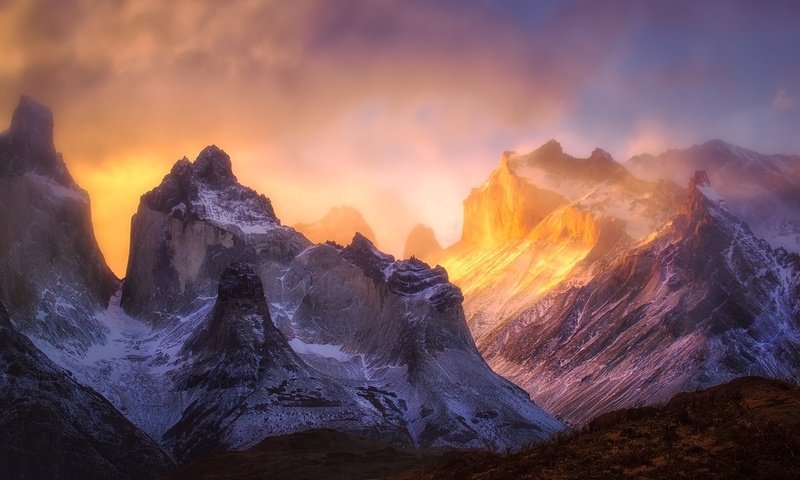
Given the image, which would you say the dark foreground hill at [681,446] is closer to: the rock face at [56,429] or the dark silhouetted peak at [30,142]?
the rock face at [56,429]

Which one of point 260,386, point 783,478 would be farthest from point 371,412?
point 783,478

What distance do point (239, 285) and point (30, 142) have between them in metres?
58.1

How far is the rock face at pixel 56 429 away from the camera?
120 meters

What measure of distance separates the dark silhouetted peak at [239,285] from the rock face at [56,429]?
43.5 m

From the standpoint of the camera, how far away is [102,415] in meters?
137

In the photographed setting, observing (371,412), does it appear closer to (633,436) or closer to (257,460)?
(257,460)

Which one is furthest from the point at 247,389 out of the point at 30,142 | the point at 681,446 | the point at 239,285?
the point at 681,446

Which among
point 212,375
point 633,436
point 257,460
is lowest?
point 633,436

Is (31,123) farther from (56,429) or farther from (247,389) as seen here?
(56,429)

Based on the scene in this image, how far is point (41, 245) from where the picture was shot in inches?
7259

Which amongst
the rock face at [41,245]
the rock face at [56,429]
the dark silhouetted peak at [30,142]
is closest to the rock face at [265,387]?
the rock face at [41,245]

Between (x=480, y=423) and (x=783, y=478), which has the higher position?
(x=480, y=423)

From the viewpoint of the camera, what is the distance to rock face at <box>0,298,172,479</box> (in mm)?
120438

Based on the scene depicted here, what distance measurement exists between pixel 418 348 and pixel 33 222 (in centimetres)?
8615
